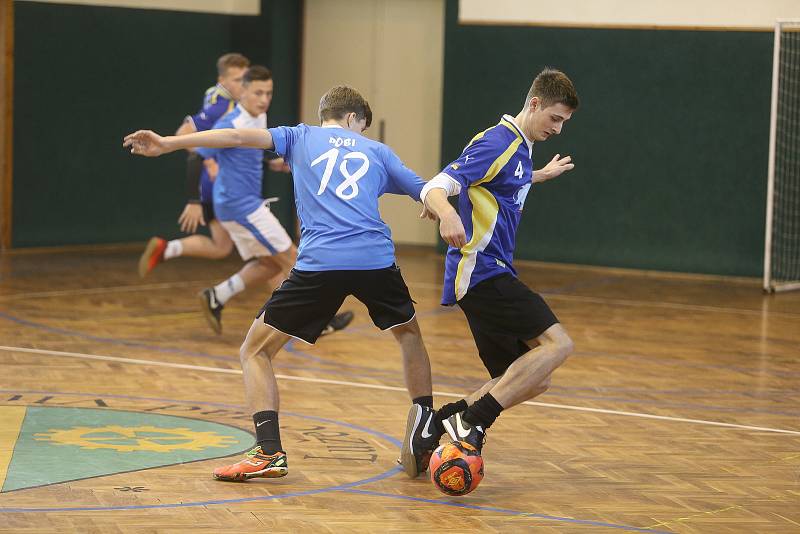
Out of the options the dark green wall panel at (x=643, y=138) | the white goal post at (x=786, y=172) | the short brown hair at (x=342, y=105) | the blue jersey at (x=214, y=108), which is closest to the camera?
the short brown hair at (x=342, y=105)

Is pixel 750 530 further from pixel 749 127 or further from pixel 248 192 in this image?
pixel 749 127

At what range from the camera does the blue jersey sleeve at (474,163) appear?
536 centimetres

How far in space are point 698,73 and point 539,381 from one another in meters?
9.63

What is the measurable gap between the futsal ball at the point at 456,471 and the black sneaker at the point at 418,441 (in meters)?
0.27

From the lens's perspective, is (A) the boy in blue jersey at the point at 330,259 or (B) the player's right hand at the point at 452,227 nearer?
(B) the player's right hand at the point at 452,227

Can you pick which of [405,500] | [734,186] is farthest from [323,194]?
[734,186]

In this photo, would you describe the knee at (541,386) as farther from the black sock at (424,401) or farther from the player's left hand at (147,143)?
the player's left hand at (147,143)

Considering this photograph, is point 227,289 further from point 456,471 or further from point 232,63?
point 456,471

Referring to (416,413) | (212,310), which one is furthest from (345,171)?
(212,310)

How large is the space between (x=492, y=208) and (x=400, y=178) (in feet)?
1.31

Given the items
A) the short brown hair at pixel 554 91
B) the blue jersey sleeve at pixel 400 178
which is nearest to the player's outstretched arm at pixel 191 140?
the blue jersey sleeve at pixel 400 178

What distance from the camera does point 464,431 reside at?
17.8 feet

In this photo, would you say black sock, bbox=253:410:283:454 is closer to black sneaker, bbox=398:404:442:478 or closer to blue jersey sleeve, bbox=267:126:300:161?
black sneaker, bbox=398:404:442:478

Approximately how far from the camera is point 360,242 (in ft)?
18.3
